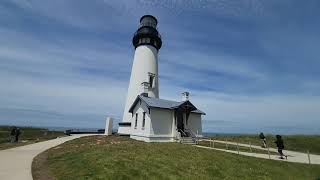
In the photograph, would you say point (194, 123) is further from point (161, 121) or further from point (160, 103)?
point (160, 103)

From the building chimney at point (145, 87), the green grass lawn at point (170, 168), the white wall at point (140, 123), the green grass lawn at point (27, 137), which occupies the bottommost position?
the green grass lawn at point (170, 168)

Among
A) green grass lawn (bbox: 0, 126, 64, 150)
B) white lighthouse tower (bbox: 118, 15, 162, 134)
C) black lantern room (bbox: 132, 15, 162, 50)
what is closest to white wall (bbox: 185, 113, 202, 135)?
white lighthouse tower (bbox: 118, 15, 162, 134)

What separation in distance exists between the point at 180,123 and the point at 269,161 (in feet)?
46.1

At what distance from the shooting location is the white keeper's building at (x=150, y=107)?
91.0 feet

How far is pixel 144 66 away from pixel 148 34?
553 centimetres

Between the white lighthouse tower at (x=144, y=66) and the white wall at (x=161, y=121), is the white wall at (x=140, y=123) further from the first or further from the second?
the white lighthouse tower at (x=144, y=66)

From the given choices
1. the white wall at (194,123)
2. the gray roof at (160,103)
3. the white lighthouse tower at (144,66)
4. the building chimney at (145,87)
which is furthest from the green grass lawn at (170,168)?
the white lighthouse tower at (144,66)

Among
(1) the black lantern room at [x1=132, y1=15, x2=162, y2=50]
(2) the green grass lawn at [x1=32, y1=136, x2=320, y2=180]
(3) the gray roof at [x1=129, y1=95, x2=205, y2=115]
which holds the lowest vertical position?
(2) the green grass lawn at [x1=32, y1=136, x2=320, y2=180]

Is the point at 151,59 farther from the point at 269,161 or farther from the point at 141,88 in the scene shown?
the point at 269,161

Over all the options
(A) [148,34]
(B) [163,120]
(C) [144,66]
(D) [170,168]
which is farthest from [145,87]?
(D) [170,168]

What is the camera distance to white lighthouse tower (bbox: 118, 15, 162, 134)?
112 feet

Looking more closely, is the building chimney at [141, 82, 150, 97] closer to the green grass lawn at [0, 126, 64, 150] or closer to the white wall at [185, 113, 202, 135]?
the white wall at [185, 113, 202, 135]

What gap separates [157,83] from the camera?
36.4 meters

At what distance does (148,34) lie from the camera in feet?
121
